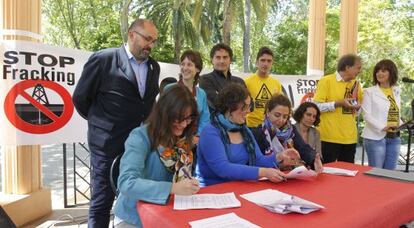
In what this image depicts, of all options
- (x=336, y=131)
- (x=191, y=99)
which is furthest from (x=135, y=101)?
(x=336, y=131)

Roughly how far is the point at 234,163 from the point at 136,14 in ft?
58.4

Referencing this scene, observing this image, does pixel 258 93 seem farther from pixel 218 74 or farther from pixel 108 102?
pixel 108 102

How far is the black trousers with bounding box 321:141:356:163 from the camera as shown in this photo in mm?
3773

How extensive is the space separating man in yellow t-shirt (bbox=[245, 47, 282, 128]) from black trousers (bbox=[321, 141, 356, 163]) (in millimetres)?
755

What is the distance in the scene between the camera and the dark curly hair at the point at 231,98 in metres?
2.30

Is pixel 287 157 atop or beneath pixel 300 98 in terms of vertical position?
beneath

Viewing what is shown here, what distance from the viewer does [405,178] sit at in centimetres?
235

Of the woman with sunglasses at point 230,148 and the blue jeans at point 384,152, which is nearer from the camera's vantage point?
the woman with sunglasses at point 230,148

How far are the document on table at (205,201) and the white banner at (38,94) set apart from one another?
7.29 feet

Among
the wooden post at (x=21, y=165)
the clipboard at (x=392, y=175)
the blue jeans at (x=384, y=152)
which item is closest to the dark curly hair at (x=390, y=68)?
the blue jeans at (x=384, y=152)

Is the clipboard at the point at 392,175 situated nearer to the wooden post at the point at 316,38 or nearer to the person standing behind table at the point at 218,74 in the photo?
the person standing behind table at the point at 218,74

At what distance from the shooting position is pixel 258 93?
3670 millimetres

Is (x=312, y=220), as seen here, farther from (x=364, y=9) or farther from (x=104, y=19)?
(x=104, y=19)

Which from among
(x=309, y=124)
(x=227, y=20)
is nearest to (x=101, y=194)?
(x=309, y=124)
